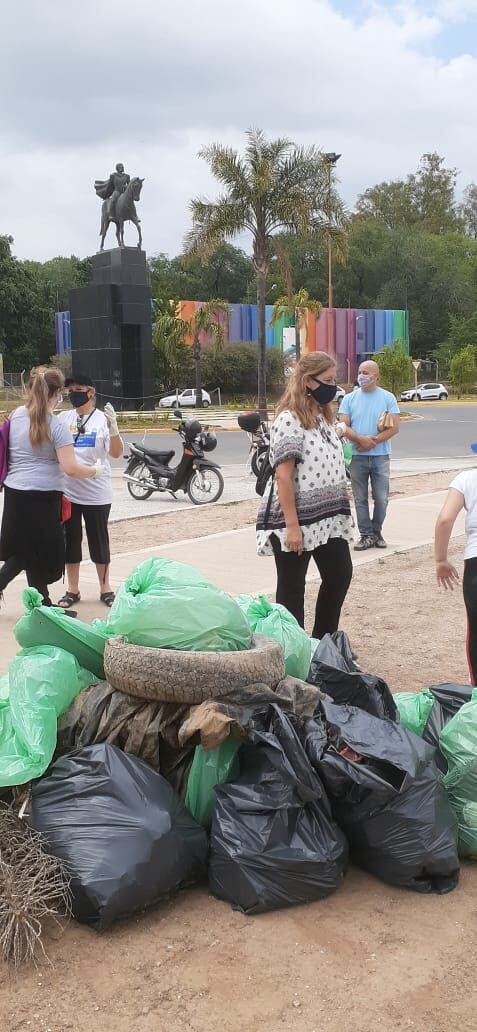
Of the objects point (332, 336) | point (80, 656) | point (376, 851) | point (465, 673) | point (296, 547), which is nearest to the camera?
point (376, 851)

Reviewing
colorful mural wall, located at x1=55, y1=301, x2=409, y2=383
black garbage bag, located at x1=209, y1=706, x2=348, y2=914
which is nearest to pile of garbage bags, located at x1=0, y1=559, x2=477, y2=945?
black garbage bag, located at x1=209, y1=706, x2=348, y2=914

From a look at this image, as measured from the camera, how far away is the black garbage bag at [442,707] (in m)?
3.45

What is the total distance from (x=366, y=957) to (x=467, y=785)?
75cm

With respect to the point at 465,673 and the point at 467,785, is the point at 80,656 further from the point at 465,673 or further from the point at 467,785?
the point at 465,673

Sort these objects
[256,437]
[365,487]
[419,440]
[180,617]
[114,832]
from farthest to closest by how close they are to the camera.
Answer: [419,440] < [256,437] < [365,487] < [180,617] < [114,832]

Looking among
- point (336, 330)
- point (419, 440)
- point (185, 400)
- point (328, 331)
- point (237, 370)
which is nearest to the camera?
point (419, 440)

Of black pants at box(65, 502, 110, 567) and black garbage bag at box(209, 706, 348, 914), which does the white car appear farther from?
black garbage bag at box(209, 706, 348, 914)

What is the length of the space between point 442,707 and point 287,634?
26.0 inches

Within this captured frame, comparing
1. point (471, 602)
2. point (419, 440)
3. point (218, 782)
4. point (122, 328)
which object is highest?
point (122, 328)

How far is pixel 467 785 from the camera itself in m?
3.20

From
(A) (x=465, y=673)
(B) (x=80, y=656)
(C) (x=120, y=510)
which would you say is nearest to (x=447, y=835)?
(B) (x=80, y=656)

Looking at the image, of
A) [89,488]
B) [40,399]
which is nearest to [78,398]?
[89,488]

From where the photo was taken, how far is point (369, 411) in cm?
860

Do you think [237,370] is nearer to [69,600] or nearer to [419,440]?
[419,440]
